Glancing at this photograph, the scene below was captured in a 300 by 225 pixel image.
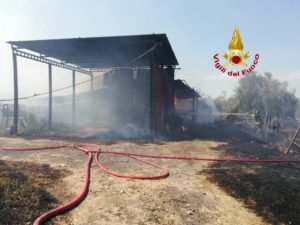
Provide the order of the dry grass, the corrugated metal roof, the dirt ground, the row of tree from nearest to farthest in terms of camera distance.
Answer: the dry grass → the dirt ground → the corrugated metal roof → the row of tree

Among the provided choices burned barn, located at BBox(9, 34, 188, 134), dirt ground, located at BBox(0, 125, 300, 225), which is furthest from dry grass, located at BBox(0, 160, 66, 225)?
burned barn, located at BBox(9, 34, 188, 134)

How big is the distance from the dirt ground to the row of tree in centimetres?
4296

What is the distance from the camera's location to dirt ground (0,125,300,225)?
14.4 ft

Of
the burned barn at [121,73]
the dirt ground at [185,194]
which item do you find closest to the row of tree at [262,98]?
the burned barn at [121,73]

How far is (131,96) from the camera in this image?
77.7 ft

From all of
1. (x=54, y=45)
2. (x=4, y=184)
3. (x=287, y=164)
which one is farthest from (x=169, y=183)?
(x=54, y=45)

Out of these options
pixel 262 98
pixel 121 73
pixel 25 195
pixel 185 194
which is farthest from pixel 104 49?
pixel 262 98

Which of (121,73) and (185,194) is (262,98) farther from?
(185,194)

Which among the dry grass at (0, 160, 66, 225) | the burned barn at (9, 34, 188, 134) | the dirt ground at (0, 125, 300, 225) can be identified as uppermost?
the burned barn at (9, 34, 188, 134)

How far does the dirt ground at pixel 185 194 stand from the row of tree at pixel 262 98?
4296 centimetres

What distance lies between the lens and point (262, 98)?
50.5 m

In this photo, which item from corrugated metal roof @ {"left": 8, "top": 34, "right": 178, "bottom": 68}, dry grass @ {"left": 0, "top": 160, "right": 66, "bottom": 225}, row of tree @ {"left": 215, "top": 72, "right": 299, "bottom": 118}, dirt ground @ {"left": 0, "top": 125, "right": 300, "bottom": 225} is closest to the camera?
dry grass @ {"left": 0, "top": 160, "right": 66, "bottom": 225}

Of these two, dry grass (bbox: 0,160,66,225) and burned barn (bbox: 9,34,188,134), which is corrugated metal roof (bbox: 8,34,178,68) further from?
dry grass (bbox: 0,160,66,225)

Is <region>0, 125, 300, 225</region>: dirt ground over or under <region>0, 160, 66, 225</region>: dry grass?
under
